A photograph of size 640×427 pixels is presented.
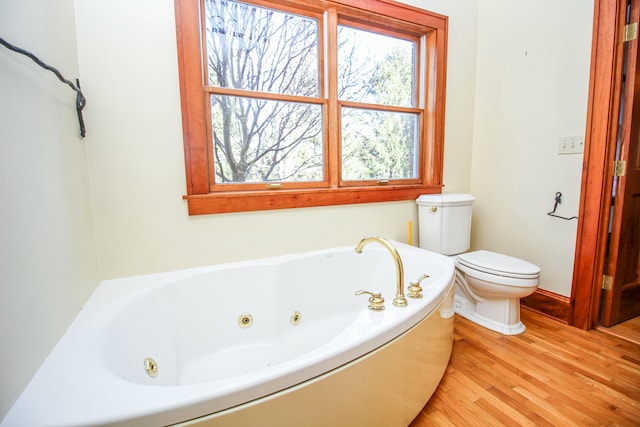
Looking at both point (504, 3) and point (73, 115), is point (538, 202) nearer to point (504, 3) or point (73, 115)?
point (504, 3)

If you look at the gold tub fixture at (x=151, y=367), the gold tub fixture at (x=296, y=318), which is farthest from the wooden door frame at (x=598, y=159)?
the gold tub fixture at (x=151, y=367)

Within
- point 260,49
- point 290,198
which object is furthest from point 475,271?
point 260,49

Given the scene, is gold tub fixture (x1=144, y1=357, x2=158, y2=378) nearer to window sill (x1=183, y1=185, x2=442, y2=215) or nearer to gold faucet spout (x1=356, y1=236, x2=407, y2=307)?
window sill (x1=183, y1=185, x2=442, y2=215)

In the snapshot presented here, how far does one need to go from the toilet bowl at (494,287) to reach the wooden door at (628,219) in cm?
53

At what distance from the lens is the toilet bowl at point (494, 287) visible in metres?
1.67

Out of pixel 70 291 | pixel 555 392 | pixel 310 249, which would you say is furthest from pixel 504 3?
pixel 70 291

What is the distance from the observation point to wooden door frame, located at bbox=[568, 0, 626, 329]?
1607 millimetres

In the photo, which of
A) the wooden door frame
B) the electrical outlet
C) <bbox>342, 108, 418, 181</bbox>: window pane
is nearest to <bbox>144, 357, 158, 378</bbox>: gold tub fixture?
<bbox>342, 108, 418, 181</bbox>: window pane

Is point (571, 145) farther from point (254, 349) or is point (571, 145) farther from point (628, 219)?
point (254, 349)

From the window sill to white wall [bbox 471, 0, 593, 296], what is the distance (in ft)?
1.91

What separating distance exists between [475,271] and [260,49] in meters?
1.87

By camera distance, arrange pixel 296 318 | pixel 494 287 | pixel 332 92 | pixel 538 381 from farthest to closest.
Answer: pixel 332 92, pixel 494 287, pixel 296 318, pixel 538 381

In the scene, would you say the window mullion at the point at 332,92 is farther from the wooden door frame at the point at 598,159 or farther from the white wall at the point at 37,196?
the wooden door frame at the point at 598,159

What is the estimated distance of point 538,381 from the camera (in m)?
1.37
